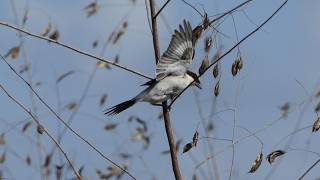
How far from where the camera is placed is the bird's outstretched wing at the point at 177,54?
10.3 ft

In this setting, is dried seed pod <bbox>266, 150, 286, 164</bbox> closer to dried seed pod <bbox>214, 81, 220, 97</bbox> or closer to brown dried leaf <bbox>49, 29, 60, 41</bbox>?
dried seed pod <bbox>214, 81, 220, 97</bbox>

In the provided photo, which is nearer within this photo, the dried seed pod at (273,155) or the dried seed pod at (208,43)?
the dried seed pod at (273,155)

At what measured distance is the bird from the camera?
125 inches

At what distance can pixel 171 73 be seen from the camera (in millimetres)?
3602

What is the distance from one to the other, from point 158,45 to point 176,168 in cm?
37

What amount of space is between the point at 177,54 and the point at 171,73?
0.96 ft

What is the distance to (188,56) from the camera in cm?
342

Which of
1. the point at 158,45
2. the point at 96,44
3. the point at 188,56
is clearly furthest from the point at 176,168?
the point at 96,44

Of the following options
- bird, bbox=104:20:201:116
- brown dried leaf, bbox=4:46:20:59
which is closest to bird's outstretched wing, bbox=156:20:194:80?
bird, bbox=104:20:201:116

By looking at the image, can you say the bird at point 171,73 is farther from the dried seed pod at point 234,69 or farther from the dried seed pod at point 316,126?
the dried seed pod at point 316,126

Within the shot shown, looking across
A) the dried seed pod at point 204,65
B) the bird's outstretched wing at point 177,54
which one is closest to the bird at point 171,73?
the bird's outstretched wing at point 177,54

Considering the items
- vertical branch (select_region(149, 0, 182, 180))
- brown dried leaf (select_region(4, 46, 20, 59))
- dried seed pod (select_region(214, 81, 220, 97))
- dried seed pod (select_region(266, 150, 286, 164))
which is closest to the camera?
vertical branch (select_region(149, 0, 182, 180))

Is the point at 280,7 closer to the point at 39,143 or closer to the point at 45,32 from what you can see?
the point at 45,32

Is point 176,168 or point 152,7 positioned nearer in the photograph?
point 176,168
